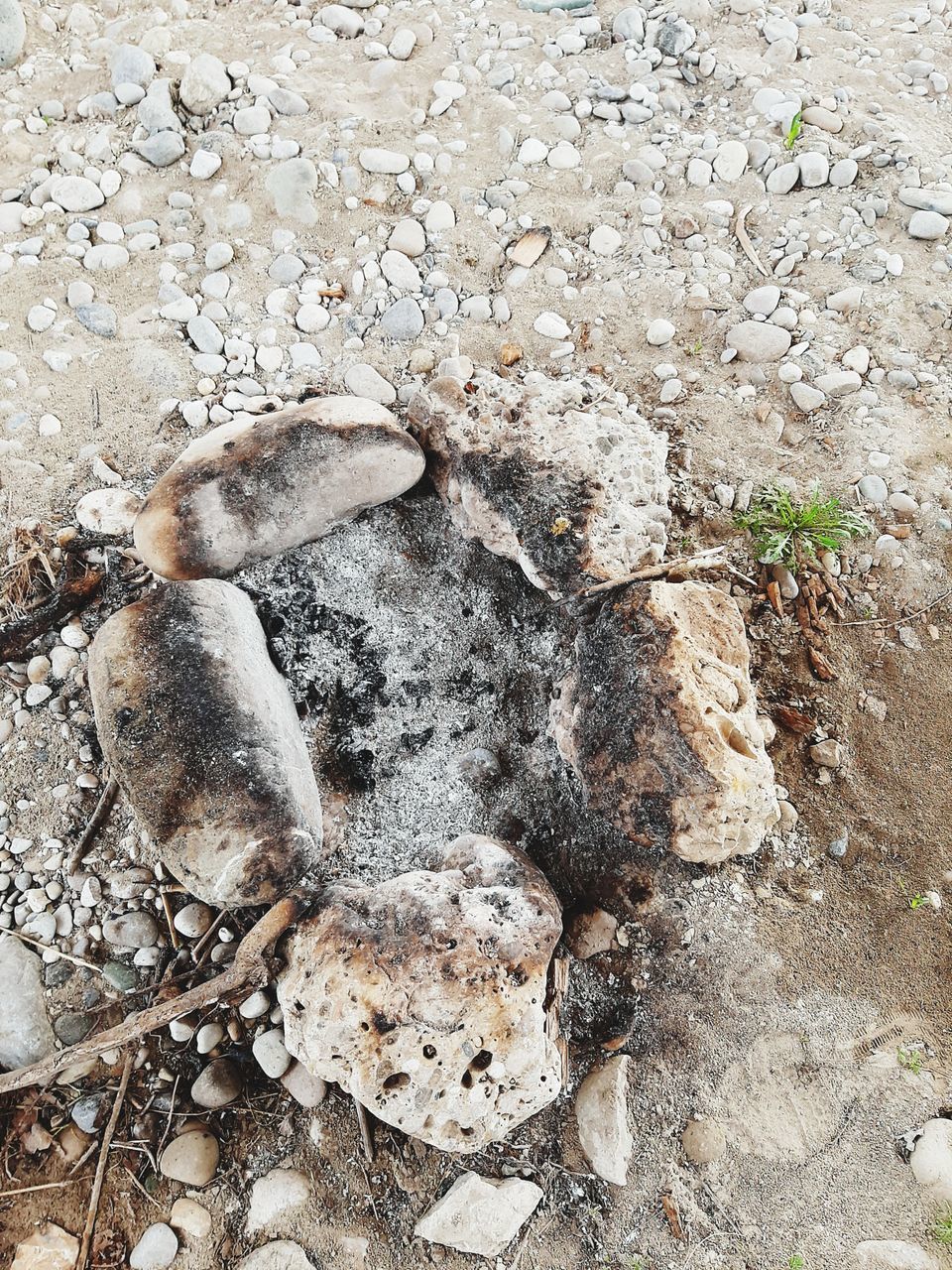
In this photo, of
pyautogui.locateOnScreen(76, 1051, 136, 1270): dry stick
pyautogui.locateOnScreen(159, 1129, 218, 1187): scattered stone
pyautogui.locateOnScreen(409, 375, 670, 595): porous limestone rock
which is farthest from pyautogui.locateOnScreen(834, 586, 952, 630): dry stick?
pyautogui.locateOnScreen(76, 1051, 136, 1270): dry stick

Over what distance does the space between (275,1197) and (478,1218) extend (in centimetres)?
60

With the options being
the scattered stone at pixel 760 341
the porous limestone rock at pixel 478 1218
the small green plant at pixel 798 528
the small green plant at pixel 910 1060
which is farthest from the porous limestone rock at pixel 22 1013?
the scattered stone at pixel 760 341

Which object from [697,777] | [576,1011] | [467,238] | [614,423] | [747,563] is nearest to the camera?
[697,777]

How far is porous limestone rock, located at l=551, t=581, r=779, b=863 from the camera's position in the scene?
2395 millimetres

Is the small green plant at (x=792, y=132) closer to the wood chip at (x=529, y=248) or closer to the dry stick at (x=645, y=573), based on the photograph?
the wood chip at (x=529, y=248)

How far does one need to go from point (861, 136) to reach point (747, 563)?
2.30 m

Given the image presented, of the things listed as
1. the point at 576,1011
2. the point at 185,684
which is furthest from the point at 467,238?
the point at 576,1011

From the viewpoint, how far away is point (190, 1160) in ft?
8.48

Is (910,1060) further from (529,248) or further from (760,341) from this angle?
(529,248)

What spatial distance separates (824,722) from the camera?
3.13 m

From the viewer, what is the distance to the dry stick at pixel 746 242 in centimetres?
389

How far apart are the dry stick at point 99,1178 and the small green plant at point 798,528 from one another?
282cm

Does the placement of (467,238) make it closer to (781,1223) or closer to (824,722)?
(824,722)

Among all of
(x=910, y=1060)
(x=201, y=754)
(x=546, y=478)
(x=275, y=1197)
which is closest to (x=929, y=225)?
(x=546, y=478)
